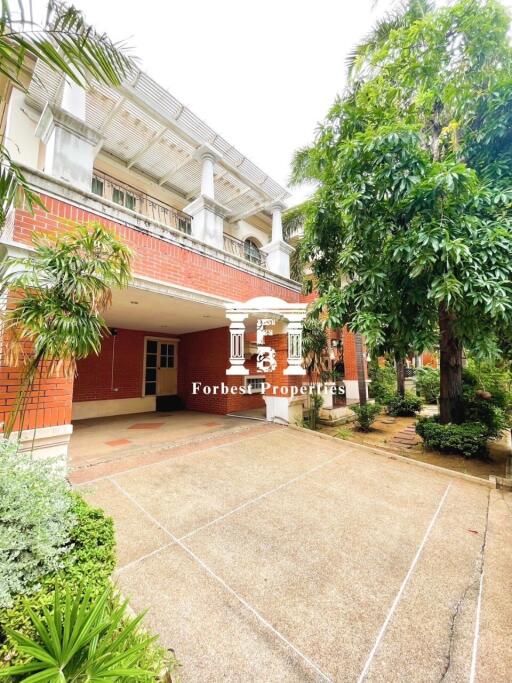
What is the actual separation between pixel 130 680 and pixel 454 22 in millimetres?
7968

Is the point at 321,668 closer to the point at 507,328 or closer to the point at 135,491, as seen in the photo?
the point at 135,491

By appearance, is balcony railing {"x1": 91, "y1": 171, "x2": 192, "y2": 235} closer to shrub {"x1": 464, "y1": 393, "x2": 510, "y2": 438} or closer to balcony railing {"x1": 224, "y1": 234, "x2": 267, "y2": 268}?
balcony railing {"x1": 224, "y1": 234, "x2": 267, "y2": 268}

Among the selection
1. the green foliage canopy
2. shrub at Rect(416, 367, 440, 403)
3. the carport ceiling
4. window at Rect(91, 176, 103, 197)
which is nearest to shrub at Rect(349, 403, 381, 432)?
the green foliage canopy

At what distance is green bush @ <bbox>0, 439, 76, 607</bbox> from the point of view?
135 cm

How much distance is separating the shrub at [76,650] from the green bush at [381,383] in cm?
1164

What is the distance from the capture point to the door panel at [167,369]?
9305 mm

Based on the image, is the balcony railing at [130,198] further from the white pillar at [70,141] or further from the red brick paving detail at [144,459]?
the red brick paving detail at [144,459]

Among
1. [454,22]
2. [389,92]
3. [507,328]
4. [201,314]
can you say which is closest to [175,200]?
[201,314]

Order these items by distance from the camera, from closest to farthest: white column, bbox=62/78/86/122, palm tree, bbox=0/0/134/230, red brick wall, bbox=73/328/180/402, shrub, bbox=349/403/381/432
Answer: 1. palm tree, bbox=0/0/134/230
2. white column, bbox=62/78/86/122
3. red brick wall, bbox=73/328/180/402
4. shrub, bbox=349/403/381/432

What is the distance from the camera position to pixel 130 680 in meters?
1.08

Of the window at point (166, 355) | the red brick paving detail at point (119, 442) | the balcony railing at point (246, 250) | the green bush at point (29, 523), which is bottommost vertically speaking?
the red brick paving detail at point (119, 442)

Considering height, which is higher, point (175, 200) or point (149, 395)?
point (175, 200)

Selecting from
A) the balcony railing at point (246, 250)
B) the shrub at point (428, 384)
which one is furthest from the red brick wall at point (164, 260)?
the shrub at point (428, 384)

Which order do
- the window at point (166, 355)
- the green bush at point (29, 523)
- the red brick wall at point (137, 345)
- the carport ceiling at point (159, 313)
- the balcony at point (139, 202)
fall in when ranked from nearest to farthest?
the green bush at point (29, 523)
the red brick wall at point (137, 345)
the carport ceiling at point (159, 313)
the balcony at point (139, 202)
the window at point (166, 355)
